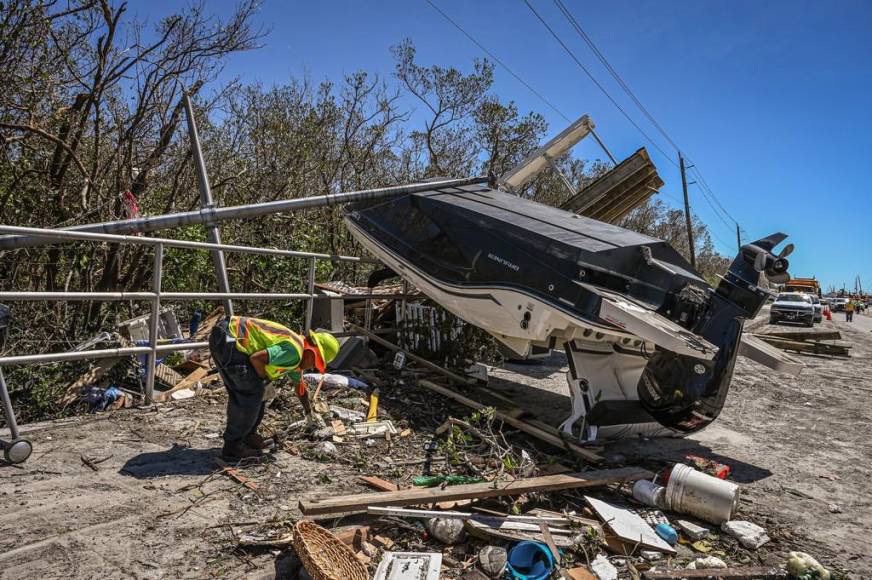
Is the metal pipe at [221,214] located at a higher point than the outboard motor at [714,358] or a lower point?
higher

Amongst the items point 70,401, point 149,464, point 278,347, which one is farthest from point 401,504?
point 70,401

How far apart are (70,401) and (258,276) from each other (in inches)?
170

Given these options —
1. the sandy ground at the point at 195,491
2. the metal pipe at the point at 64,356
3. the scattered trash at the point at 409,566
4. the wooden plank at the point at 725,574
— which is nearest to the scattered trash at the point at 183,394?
the sandy ground at the point at 195,491

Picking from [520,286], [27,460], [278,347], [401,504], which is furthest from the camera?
[520,286]

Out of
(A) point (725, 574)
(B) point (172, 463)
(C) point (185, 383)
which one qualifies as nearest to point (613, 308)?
(A) point (725, 574)

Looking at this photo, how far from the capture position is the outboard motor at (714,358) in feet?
17.9

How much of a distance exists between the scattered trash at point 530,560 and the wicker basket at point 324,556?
2.97 ft

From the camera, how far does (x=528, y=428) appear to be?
223 inches

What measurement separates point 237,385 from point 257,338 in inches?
15.9

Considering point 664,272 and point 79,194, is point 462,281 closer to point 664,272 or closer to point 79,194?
point 664,272

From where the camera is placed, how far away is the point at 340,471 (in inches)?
177

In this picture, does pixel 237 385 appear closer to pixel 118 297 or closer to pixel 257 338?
pixel 257 338

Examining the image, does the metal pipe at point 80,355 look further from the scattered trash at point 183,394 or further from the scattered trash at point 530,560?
the scattered trash at point 530,560

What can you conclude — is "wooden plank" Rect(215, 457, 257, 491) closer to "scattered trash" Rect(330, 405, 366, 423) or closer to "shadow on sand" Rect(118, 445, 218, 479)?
"shadow on sand" Rect(118, 445, 218, 479)
